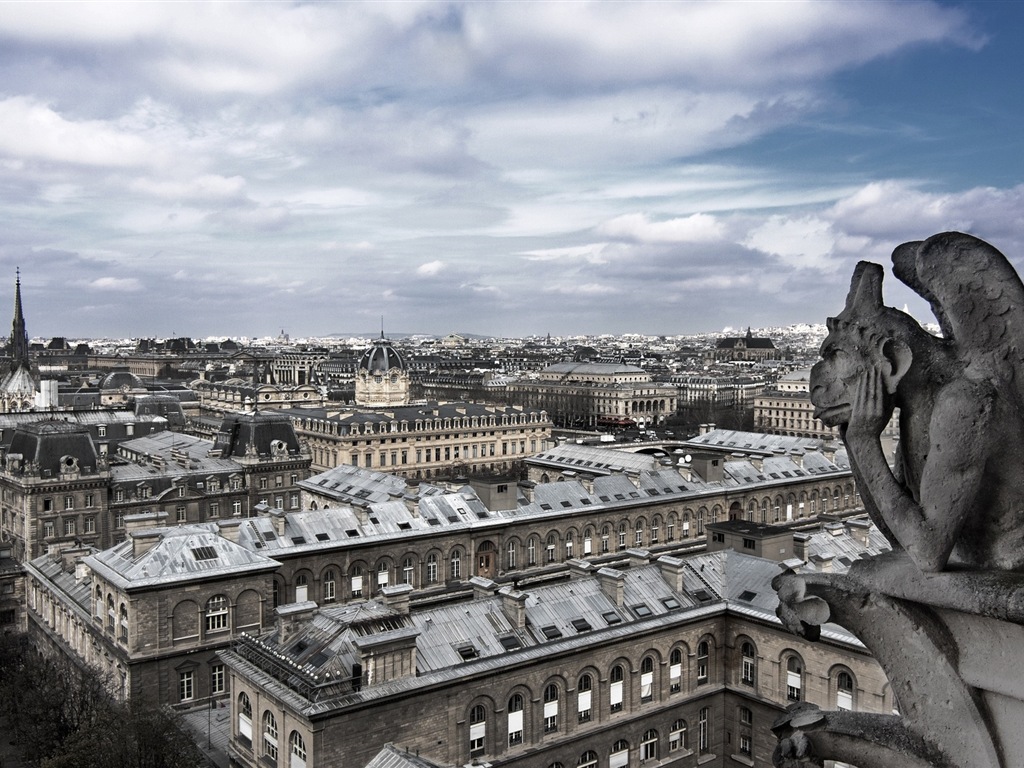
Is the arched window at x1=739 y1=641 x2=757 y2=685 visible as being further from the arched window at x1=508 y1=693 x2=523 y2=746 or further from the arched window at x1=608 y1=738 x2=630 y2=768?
the arched window at x1=508 y1=693 x2=523 y2=746

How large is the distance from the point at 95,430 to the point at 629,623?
84.6m

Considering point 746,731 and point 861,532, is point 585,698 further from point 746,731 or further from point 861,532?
point 861,532

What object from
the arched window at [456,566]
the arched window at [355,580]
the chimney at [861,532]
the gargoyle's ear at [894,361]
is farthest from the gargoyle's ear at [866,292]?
the arched window at [456,566]

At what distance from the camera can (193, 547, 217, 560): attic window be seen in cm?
4450

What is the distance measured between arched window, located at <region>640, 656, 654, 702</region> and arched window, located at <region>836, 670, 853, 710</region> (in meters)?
7.68

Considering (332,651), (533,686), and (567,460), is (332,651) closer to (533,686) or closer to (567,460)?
(533,686)

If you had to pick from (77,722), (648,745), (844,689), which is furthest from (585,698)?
(77,722)

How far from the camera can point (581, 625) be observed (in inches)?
1423

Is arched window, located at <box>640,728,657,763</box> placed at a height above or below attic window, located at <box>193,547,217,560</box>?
below

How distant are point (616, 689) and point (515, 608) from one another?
5910 mm

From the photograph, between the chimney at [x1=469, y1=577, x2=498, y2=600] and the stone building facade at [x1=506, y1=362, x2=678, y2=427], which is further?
the stone building facade at [x1=506, y1=362, x2=678, y2=427]

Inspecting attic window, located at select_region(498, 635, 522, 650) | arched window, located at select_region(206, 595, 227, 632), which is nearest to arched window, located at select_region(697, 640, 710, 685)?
attic window, located at select_region(498, 635, 522, 650)

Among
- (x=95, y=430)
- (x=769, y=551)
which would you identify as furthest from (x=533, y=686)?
(x=95, y=430)

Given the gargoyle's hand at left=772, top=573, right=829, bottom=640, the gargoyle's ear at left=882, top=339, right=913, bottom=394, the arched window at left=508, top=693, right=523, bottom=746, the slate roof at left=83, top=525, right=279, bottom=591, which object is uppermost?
the gargoyle's ear at left=882, top=339, right=913, bottom=394
